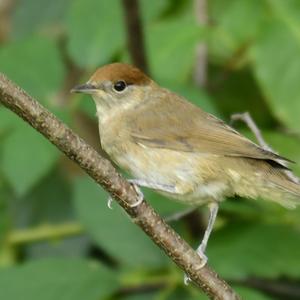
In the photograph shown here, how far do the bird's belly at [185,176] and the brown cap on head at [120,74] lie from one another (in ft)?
1.86

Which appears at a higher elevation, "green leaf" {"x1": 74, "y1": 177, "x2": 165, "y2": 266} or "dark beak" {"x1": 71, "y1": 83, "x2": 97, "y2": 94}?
"dark beak" {"x1": 71, "y1": 83, "x2": 97, "y2": 94}

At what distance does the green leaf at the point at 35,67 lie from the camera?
16.4ft

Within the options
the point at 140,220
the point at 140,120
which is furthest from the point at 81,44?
the point at 140,220

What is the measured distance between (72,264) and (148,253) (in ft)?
1.39

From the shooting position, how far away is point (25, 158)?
4.62m

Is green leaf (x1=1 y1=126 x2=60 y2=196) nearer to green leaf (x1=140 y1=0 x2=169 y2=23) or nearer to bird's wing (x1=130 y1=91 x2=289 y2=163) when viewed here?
bird's wing (x1=130 y1=91 x2=289 y2=163)

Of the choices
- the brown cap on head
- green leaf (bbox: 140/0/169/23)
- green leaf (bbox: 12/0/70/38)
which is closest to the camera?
the brown cap on head

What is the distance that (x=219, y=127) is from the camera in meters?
4.16

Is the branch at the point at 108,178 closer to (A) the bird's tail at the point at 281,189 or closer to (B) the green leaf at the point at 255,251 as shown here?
(A) the bird's tail at the point at 281,189

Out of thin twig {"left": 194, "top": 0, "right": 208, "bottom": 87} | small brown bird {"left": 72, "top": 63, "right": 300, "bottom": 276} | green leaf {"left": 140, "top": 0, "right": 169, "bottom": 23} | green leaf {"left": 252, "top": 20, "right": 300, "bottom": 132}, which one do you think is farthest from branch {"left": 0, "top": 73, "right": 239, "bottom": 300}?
thin twig {"left": 194, "top": 0, "right": 208, "bottom": 87}

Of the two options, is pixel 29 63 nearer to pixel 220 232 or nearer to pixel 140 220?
pixel 220 232

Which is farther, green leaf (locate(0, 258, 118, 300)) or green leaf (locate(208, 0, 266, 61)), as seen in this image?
green leaf (locate(208, 0, 266, 61))

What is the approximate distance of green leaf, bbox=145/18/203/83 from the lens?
499 cm

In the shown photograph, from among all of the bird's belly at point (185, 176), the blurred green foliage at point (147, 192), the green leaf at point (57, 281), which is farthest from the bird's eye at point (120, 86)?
the green leaf at point (57, 281)
